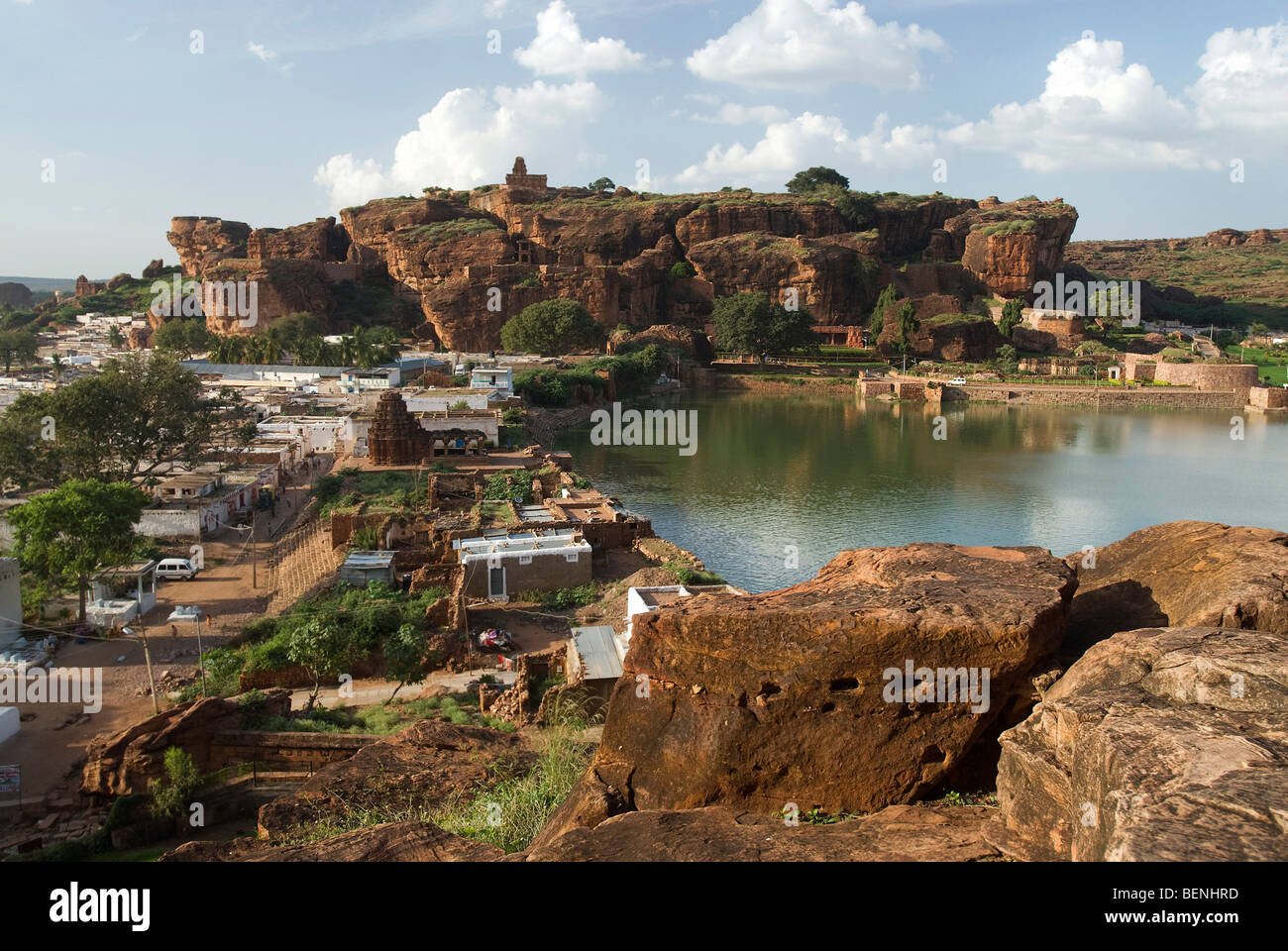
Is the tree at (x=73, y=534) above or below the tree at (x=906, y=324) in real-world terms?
below

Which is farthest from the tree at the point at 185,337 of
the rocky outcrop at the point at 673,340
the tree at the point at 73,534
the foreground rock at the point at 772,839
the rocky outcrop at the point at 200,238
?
the foreground rock at the point at 772,839

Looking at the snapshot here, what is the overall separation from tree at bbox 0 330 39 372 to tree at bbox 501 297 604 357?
30.4 metres

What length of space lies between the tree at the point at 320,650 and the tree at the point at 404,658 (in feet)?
2.15

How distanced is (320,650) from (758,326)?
51.9m

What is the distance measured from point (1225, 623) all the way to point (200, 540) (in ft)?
76.2

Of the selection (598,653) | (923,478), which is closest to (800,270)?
(923,478)

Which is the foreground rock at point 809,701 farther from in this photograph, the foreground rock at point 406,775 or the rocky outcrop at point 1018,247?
the rocky outcrop at point 1018,247

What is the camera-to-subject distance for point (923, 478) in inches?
1366

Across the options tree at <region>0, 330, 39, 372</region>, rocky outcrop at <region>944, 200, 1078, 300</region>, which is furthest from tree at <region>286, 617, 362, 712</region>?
rocky outcrop at <region>944, 200, 1078, 300</region>

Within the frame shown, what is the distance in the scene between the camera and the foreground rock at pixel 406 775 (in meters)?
7.66

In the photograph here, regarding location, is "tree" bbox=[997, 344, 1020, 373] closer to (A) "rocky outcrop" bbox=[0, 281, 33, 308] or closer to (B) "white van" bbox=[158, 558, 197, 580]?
(B) "white van" bbox=[158, 558, 197, 580]

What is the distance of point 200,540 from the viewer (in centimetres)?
2370

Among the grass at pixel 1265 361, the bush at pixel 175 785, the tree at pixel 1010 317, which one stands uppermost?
the tree at pixel 1010 317

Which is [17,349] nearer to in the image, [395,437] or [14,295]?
[395,437]
